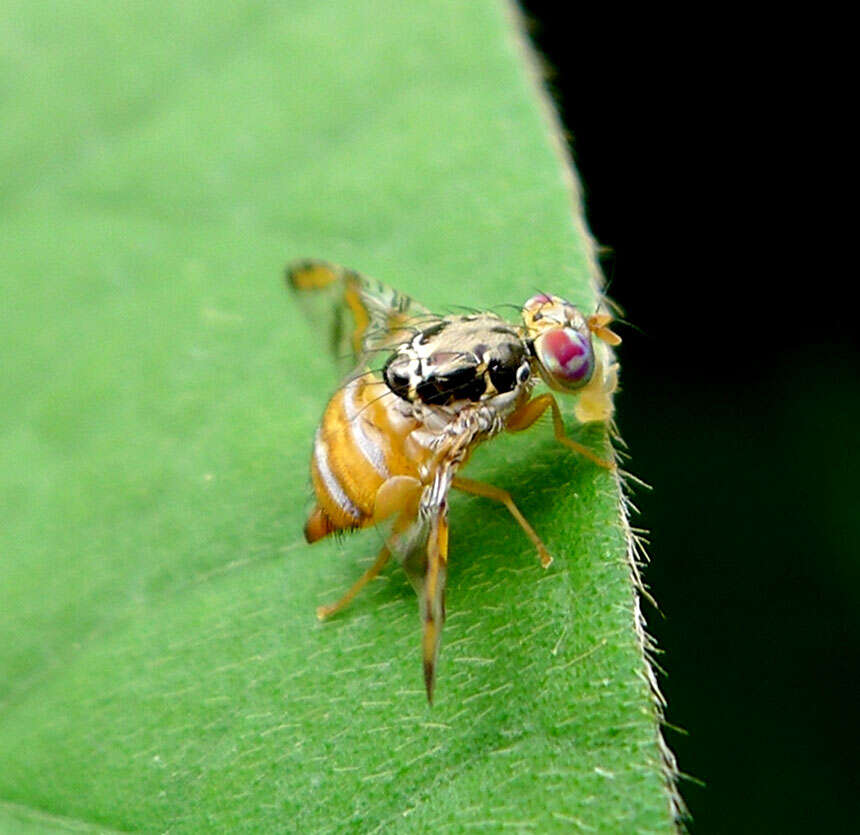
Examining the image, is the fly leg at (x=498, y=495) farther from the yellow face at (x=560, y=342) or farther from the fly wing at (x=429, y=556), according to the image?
the yellow face at (x=560, y=342)

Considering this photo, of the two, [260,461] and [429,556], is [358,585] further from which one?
[260,461]

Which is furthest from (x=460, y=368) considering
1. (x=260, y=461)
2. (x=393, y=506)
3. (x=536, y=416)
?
(x=260, y=461)

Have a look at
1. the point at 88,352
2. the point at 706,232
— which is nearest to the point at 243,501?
the point at 88,352

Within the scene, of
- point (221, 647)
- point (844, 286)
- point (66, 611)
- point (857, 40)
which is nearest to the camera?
point (221, 647)

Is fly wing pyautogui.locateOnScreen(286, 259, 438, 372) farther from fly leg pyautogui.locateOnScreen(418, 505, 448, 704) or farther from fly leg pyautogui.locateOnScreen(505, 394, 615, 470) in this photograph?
fly leg pyautogui.locateOnScreen(418, 505, 448, 704)

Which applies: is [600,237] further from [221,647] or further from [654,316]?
[221,647]

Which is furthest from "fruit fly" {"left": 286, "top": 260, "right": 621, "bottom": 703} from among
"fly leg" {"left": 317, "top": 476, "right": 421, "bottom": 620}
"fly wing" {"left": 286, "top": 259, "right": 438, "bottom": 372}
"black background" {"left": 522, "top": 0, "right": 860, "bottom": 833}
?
"black background" {"left": 522, "top": 0, "right": 860, "bottom": 833}
